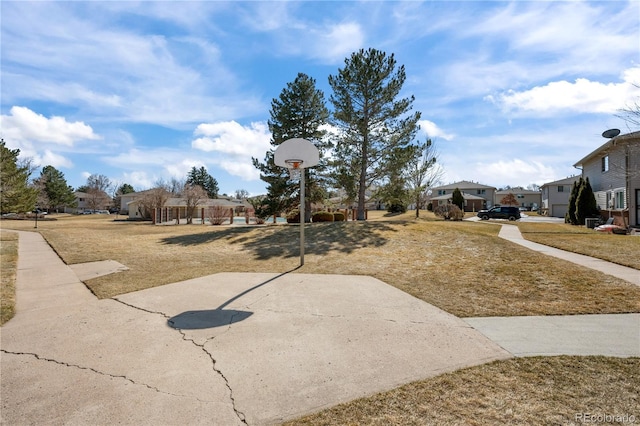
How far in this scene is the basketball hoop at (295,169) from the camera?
350 inches

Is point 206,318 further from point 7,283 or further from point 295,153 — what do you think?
point 295,153

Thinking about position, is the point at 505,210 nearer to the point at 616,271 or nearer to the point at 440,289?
the point at 616,271

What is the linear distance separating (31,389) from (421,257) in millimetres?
8696

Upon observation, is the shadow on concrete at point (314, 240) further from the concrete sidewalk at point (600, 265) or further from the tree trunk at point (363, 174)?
the concrete sidewalk at point (600, 265)

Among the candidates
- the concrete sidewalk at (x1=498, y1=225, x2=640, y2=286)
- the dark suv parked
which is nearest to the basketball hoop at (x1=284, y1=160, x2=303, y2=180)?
the concrete sidewalk at (x1=498, y1=225, x2=640, y2=286)

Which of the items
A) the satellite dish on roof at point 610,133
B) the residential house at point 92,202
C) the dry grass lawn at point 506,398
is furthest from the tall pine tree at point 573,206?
the residential house at point 92,202

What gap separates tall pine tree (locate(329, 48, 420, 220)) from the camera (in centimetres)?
1827

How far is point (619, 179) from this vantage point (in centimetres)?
1838

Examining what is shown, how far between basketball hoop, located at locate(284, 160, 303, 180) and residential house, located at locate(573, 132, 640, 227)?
1534 centimetres

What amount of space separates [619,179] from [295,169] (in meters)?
19.6

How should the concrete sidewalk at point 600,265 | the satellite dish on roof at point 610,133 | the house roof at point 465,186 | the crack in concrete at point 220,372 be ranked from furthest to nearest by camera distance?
the house roof at point 465,186 → the satellite dish on roof at point 610,133 → the concrete sidewalk at point 600,265 → the crack in concrete at point 220,372

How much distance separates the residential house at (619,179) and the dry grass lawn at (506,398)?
16.6 metres

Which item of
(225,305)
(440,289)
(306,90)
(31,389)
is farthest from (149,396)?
(306,90)

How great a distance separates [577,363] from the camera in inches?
126
